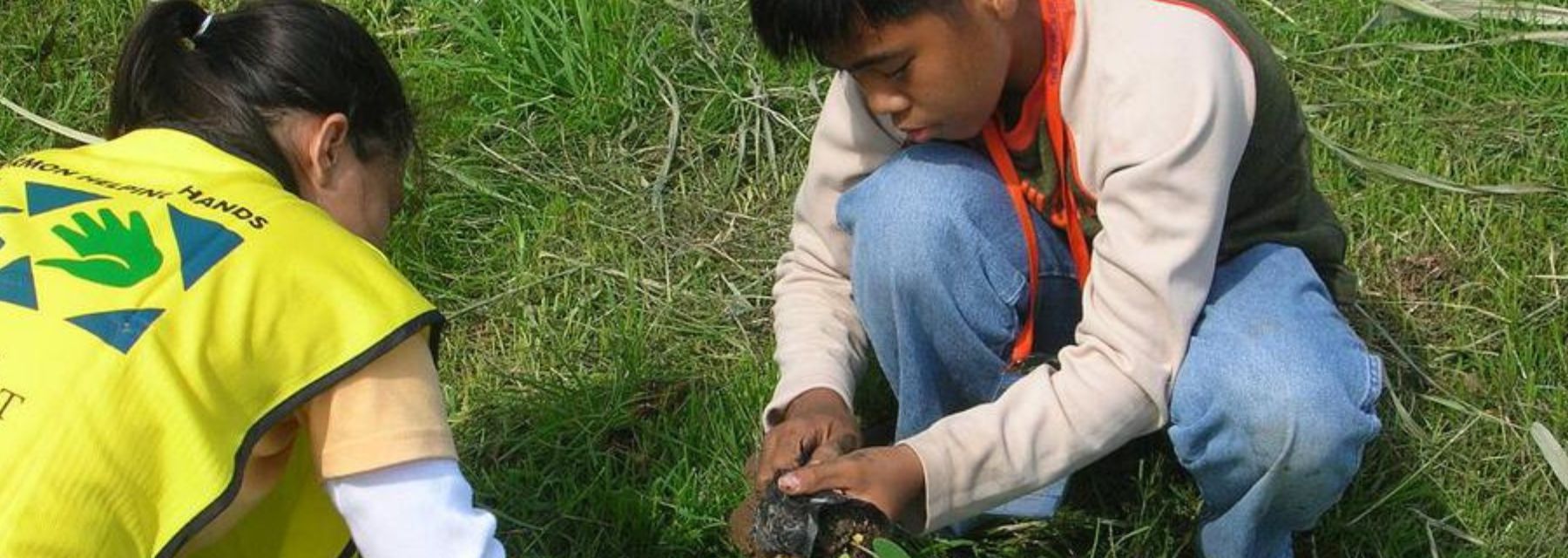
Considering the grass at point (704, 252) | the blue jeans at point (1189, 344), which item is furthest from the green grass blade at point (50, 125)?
the blue jeans at point (1189, 344)

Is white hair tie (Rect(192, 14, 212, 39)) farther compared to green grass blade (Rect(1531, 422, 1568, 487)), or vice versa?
green grass blade (Rect(1531, 422, 1568, 487))

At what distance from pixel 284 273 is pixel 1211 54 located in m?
0.94

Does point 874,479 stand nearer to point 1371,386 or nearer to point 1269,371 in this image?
point 1269,371

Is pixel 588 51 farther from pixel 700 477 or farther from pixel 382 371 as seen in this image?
pixel 382 371

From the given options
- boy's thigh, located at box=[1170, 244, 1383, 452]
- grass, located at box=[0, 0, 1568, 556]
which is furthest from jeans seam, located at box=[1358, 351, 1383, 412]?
grass, located at box=[0, 0, 1568, 556]

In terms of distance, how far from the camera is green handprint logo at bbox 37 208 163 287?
168 centimetres

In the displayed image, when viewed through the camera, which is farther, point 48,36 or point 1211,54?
point 48,36

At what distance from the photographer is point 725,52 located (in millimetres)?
3236

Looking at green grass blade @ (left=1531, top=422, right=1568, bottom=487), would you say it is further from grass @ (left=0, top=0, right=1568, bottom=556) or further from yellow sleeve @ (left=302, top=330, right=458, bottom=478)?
yellow sleeve @ (left=302, top=330, right=458, bottom=478)

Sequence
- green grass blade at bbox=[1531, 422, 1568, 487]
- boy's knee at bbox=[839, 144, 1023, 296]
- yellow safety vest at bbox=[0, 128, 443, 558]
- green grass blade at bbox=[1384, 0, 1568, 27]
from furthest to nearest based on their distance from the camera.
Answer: green grass blade at bbox=[1384, 0, 1568, 27], green grass blade at bbox=[1531, 422, 1568, 487], boy's knee at bbox=[839, 144, 1023, 296], yellow safety vest at bbox=[0, 128, 443, 558]

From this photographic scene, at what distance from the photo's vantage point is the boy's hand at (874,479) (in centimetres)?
194

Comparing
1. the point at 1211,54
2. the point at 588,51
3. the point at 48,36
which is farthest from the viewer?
the point at 48,36

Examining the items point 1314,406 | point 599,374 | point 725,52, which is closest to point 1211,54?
point 1314,406

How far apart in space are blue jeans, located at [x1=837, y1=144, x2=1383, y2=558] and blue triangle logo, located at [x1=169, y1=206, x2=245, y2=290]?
0.76 meters
